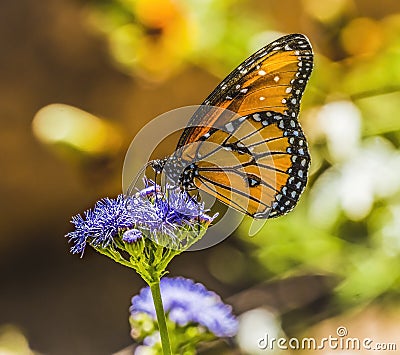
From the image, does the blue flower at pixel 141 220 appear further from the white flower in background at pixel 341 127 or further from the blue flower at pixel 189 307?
the white flower in background at pixel 341 127

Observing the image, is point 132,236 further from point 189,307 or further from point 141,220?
point 189,307

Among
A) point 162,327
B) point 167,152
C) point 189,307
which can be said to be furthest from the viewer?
point 167,152

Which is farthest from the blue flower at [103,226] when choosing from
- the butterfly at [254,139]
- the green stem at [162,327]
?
the butterfly at [254,139]

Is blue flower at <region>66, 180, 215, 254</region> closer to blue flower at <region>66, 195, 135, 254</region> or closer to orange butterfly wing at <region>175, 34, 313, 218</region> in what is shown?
blue flower at <region>66, 195, 135, 254</region>

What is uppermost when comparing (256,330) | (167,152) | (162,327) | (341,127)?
(167,152)

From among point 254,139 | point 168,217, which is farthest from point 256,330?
point 168,217

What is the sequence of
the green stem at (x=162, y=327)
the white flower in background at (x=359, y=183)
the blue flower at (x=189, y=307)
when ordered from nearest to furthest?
the green stem at (x=162, y=327) → the blue flower at (x=189, y=307) → the white flower in background at (x=359, y=183)

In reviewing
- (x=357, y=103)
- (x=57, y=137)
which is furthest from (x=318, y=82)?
(x=57, y=137)
